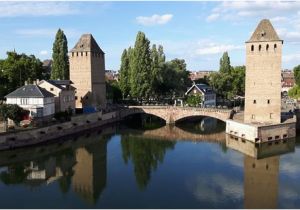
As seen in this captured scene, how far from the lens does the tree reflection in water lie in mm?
28194

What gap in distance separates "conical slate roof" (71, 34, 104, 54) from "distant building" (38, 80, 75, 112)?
25.9 feet

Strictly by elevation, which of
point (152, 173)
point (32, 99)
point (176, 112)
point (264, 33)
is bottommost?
point (152, 173)

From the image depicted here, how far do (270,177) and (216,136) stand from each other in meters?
17.1

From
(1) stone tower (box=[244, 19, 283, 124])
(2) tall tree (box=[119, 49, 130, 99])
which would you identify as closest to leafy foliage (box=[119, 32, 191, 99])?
(2) tall tree (box=[119, 49, 130, 99])

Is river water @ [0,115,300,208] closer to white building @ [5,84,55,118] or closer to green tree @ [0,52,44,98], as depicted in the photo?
white building @ [5,84,55,118]

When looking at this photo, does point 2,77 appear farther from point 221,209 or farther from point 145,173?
point 221,209

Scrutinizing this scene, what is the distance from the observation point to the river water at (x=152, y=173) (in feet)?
72.7

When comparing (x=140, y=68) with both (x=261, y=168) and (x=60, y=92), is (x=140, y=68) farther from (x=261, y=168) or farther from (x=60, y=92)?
(x=261, y=168)

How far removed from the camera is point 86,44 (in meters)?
54.6

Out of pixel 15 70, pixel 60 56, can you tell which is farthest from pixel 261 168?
pixel 60 56

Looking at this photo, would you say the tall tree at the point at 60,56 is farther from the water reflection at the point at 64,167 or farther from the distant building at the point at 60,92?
the water reflection at the point at 64,167

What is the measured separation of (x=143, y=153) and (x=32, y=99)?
1375cm

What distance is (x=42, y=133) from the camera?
1492 inches

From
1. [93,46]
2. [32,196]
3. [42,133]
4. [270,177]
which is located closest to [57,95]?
[42,133]
